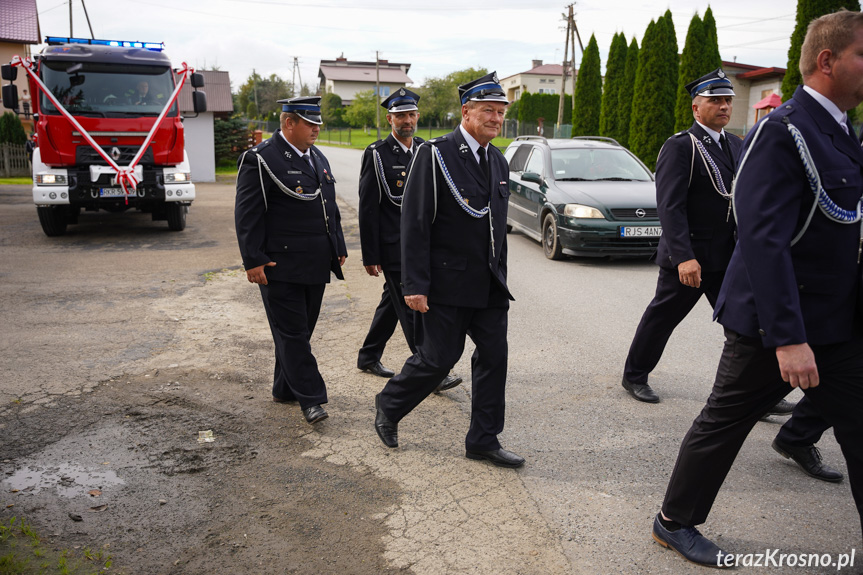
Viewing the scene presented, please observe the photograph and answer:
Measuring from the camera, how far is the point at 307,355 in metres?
4.54

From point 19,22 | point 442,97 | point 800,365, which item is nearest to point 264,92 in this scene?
point 442,97

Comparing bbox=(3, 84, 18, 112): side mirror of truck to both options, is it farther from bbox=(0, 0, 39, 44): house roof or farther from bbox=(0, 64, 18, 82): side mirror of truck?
bbox=(0, 0, 39, 44): house roof

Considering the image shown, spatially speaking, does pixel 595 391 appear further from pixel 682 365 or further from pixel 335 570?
pixel 335 570

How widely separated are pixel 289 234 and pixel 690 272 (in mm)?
2502

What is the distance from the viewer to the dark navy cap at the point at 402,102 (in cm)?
527

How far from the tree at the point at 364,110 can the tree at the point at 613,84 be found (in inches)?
1984

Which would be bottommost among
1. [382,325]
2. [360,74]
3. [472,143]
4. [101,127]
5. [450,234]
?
[382,325]

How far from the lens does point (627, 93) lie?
28.6m

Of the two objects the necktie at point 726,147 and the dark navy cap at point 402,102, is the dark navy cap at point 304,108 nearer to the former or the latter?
the dark navy cap at point 402,102

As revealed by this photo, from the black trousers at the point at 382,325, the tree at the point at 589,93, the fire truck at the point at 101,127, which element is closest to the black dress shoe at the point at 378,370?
the black trousers at the point at 382,325

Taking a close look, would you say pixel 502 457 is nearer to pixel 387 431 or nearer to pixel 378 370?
pixel 387 431

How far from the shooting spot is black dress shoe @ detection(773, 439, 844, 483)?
12.2ft

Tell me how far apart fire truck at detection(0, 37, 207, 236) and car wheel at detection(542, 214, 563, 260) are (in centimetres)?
599

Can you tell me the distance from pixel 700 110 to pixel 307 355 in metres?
3.03
